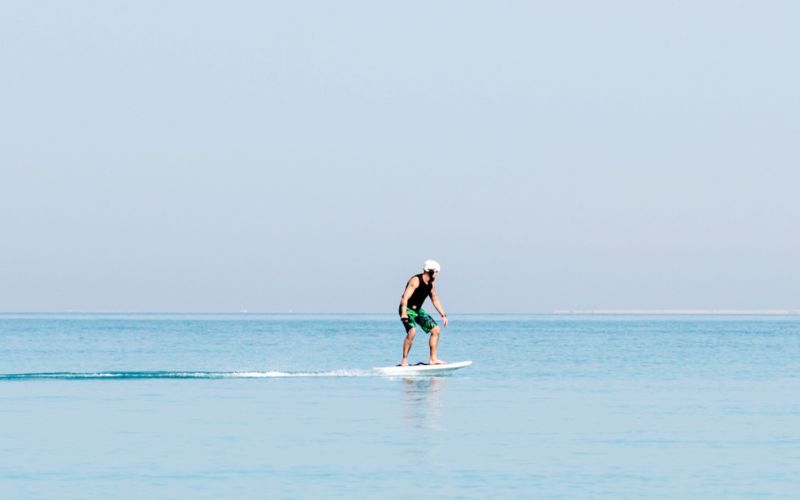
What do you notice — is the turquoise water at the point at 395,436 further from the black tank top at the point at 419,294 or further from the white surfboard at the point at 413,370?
the black tank top at the point at 419,294

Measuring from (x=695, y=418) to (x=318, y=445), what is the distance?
234 inches

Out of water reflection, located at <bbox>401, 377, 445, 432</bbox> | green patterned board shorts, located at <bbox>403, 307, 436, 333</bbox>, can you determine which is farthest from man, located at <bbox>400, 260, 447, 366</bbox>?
water reflection, located at <bbox>401, 377, 445, 432</bbox>

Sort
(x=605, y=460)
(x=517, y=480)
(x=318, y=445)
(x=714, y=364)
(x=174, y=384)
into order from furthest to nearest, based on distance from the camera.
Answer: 1. (x=714, y=364)
2. (x=174, y=384)
3. (x=318, y=445)
4. (x=605, y=460)
5. (x=517, y=480)

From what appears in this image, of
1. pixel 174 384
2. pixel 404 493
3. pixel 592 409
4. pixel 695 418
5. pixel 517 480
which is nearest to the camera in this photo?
pixel 404 493

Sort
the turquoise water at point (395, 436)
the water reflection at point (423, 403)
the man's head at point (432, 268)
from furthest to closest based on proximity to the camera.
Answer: the man's head at point (432, 268), the water reflection at point (423, 403), the turquoise water at point (395, 436)

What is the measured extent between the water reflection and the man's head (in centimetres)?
196

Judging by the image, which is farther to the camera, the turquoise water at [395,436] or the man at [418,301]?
the man at [418,301]

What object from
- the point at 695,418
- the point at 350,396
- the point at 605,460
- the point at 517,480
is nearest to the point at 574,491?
the point at 517,480

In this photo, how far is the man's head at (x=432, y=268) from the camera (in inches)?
1055

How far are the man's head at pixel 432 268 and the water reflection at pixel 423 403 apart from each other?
196 centimetres

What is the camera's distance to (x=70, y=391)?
928 inches

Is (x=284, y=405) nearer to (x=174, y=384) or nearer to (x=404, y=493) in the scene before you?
(x=174, y=384)

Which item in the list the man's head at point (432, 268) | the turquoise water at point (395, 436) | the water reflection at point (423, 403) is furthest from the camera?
the man's head at point (432, 268)

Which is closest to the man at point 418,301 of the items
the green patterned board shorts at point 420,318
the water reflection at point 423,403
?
the green patterned board shorts at point 420,318
